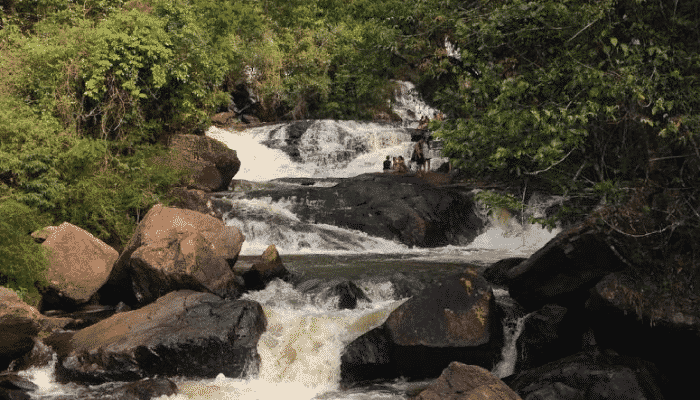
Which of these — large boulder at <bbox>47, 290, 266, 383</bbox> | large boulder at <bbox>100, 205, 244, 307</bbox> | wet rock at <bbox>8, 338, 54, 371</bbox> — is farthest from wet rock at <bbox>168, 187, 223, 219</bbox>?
wet rock at <bbox>8, 338, 54, 371</bbox>

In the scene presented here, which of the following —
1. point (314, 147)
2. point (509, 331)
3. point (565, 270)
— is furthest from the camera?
point (314, 147)

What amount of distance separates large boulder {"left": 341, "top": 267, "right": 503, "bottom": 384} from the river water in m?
0.23

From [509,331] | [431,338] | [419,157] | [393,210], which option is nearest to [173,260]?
[431,338]

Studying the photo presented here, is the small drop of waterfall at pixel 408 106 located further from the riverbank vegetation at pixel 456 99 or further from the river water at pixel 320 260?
the river water at pixel 320 260

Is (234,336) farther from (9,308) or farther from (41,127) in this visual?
(41,127)

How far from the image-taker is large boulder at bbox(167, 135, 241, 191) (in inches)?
591

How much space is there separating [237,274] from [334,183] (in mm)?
8391

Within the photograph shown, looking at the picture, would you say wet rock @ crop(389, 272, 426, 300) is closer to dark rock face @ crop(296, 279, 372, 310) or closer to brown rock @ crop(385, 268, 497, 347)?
dark rock face @ crop(296, 279, 372, 310)

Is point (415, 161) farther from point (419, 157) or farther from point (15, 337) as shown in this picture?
point (15, 337)

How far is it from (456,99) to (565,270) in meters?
2.98

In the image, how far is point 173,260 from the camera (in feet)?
28.2

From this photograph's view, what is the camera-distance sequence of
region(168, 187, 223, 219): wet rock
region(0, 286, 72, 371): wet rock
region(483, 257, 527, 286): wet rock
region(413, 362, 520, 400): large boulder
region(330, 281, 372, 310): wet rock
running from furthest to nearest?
region(168, 187, 223, 219): wet rock → region(483, 257, 527, 286): wet rock → region(330, 281, 372, 310): wet rock → region(0, 286, 72, 371): wet rock → region(413, 362, 520, 400): large boulder

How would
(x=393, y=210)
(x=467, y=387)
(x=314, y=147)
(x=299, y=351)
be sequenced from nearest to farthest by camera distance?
(x=467, y=387), (x=299, y=351), (x=393, y=210), (x=314, y=147)

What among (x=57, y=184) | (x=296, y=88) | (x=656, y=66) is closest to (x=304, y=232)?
(x=57, y=184)
